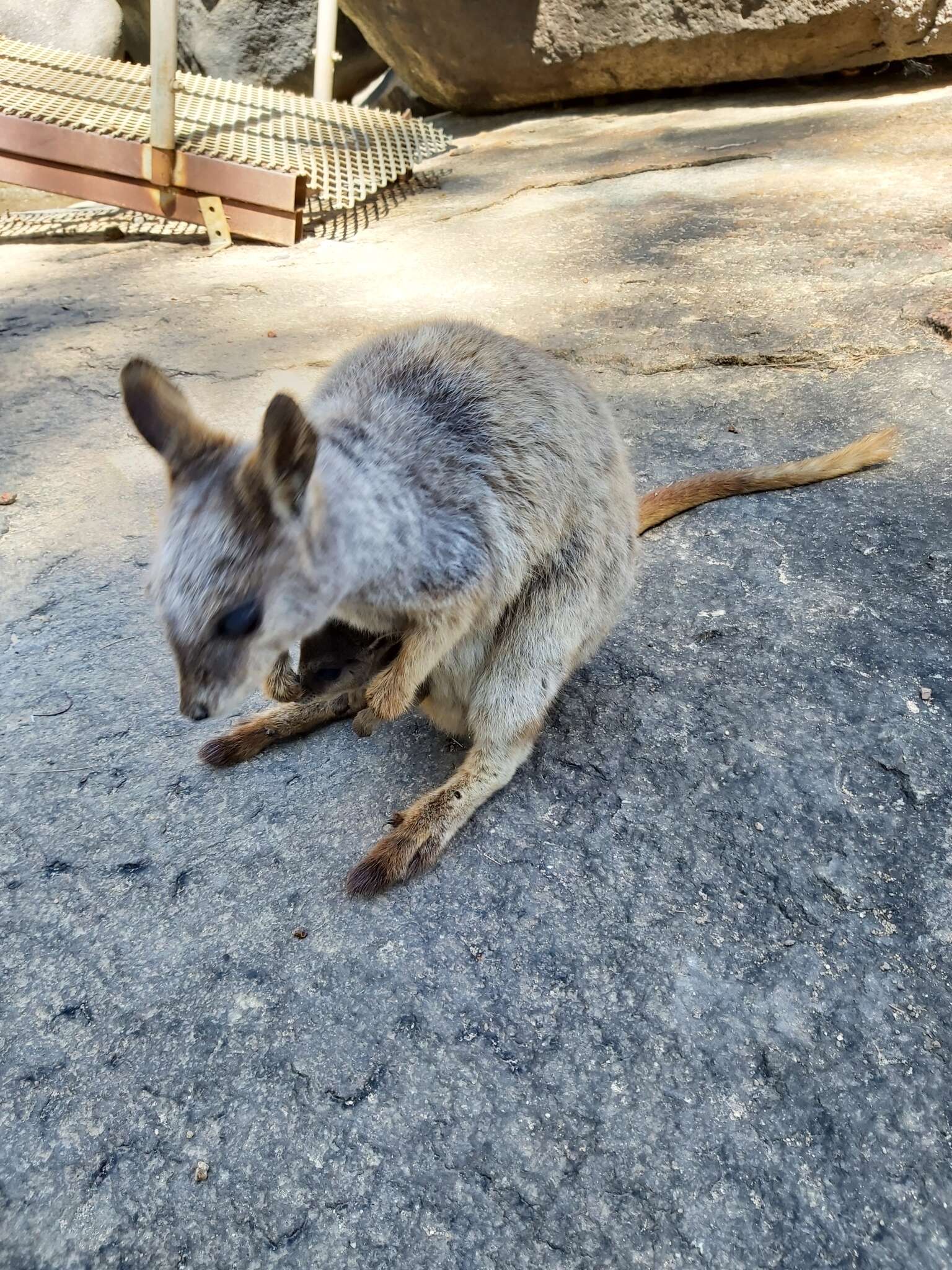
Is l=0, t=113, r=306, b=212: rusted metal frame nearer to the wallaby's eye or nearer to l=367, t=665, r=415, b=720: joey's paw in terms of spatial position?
l=367, t=665, r=415, b=720: joey's paw

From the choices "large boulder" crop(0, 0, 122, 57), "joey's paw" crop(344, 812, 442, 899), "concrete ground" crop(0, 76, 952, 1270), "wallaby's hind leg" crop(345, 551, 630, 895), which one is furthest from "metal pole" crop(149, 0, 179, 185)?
"large boulder" crop(0, 0, 122, 57)

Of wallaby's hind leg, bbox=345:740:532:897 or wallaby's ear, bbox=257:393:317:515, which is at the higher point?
wallaby's ear, bbox=257:393:317:515

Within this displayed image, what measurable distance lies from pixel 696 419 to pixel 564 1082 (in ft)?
7.80

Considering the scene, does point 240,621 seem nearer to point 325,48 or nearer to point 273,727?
point 273,727

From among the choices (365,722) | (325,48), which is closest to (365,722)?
(365,722)

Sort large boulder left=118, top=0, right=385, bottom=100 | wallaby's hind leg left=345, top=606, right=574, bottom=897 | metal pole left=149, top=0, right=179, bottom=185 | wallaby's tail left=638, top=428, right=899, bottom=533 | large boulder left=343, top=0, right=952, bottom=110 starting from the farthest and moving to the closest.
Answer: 1. large boulder left=118, top=0, right=385, bottom=100
2. large boulder left=343, top=0, right=952, bottom=110
3. metal pole left=149, top=0, right=179, bottom=185
4. wallaby's tail left=638, top=428, right=899, bottom=533
5. wallaby's hind leg left=345, top=606, right=574, bottom=897

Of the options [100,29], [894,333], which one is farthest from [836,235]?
[100,29]

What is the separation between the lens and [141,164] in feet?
16.2

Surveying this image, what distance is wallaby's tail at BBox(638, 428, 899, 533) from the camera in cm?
268

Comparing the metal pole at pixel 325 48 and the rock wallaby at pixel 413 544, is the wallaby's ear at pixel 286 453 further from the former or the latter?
the metal pole at pixel 325 48

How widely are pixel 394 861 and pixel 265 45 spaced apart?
9163 millimetres

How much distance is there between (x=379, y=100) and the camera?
8539mm

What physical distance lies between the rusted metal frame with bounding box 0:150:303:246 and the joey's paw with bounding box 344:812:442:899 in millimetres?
4118

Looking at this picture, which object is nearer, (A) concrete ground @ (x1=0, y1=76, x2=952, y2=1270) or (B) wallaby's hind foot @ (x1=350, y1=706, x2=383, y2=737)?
(A) concrete ground @ (x1=0, y1=76, x2=952, y2=1270)
